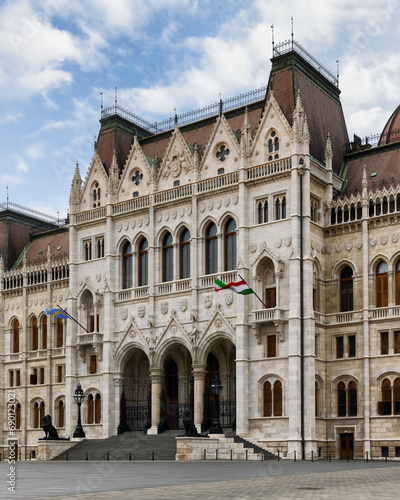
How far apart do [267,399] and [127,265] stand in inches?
612

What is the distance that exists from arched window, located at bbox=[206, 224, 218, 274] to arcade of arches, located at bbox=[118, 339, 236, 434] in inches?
193

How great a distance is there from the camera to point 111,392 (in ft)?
187

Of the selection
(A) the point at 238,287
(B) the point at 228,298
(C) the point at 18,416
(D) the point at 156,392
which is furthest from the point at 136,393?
(A) the point at 238,287

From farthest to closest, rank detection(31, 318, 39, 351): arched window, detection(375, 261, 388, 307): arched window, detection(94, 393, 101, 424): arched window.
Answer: detection(31, 318, 39, 351): arched window < detection(94, 393, 101, 424): arched window < detection(375, 261, 388, 307): arched window

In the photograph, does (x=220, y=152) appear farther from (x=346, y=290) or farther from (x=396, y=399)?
(x=396, y=399)

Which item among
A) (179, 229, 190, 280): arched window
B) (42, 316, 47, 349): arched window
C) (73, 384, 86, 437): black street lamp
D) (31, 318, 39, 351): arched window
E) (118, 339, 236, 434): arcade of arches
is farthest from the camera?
(31, 318, 39, 351): arched window

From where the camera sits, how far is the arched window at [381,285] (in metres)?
48.7

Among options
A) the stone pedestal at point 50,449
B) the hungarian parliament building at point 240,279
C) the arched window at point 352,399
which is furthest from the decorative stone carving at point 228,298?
the stone pedestal at point 50,449

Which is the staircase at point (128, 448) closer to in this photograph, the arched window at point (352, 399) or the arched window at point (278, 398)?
the arched window at point (278, 398)

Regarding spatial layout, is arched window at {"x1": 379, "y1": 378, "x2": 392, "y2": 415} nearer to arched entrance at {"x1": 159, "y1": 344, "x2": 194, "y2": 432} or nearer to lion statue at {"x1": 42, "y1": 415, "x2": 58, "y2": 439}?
arched entrance at {"x1": 159, "y1": 344, "x2": 194, "y2": 432}

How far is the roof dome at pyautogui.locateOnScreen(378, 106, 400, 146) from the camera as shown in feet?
194

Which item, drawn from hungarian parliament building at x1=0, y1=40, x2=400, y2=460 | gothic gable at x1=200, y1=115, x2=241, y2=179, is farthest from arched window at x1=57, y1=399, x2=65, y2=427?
gothic gable at x1=200, y1=115, x2=241, y2=179

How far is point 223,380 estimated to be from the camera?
53.9m

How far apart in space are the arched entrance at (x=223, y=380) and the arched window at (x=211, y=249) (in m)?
4.89
